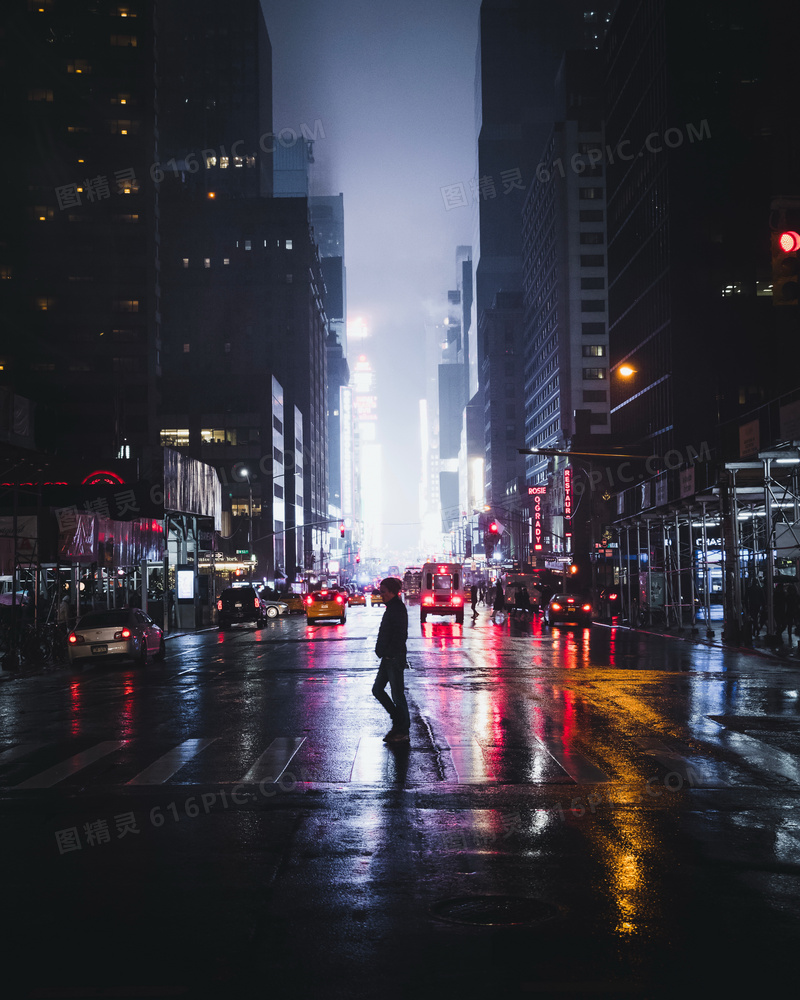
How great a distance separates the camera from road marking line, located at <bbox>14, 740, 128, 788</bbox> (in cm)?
1030

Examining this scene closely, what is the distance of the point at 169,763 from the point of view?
37.6ft

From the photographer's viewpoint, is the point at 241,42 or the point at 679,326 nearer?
the point at 679,326

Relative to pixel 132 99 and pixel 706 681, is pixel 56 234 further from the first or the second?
pixel 706 681

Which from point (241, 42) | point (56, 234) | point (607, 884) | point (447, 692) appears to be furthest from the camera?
point (241, 42)

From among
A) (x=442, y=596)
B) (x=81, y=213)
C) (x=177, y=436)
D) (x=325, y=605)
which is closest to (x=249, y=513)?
(x=177, y=436)

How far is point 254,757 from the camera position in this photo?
11812 millimetres

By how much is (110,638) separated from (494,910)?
73.1ft

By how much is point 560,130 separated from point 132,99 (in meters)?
54.3

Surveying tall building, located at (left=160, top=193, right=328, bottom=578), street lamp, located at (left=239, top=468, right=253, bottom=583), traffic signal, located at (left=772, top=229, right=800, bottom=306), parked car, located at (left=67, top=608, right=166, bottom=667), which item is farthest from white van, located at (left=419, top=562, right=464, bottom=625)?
tall building, located at (left=160, top=193, right=328, bottom=578)

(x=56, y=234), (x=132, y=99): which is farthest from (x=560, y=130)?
(x=56, y=234)

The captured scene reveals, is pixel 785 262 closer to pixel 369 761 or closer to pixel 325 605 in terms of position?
pixel 369 761

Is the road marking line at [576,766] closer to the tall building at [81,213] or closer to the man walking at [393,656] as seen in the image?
the man walking at [393,656]

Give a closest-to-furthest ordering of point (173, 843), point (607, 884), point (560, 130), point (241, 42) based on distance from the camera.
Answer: point (607, 884)
point (173, 843)
point (560, 130)
point (241, 42)

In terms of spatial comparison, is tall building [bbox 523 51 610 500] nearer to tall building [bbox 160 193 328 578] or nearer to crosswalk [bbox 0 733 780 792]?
tall building [bbox 160 193 328 578]
